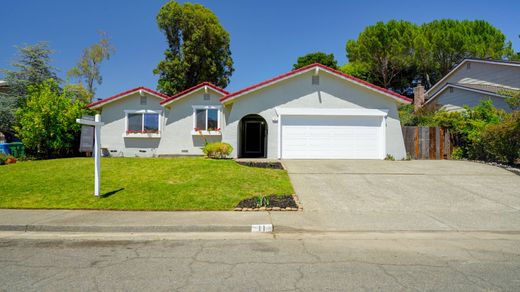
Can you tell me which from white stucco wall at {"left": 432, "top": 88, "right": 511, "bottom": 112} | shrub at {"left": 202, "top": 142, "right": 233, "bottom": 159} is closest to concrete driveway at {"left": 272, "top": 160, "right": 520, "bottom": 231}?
shrub at {"left": 202, "top": 142, "right": 233, "bottom": 159}

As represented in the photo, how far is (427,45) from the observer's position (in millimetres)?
29922

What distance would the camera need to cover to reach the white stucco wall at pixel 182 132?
57.8 feet

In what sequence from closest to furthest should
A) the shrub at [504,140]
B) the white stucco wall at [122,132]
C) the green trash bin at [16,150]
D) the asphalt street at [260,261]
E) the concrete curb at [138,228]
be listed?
the asphalt street at [260,261] < the concrete curb at [138,228] < the shrub at [504,140] < the green trash bin at [16,150] < the white stucco wall at [122,132]

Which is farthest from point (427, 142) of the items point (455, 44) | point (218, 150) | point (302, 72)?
point (455, 44)

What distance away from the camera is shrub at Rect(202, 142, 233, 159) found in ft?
47.0

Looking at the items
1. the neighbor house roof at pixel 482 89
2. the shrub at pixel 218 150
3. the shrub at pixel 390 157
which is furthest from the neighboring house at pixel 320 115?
the neighbor house roof at pixel 482 89

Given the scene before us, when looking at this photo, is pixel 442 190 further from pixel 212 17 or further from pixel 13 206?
pixel 212 17

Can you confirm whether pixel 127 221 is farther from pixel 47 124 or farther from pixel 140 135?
pixel 140 135

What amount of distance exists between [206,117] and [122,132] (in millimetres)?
5450

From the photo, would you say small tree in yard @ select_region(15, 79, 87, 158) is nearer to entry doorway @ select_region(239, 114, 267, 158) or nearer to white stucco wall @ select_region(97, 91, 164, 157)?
white stucco wall @ select_region(97, 91, 164, 157)

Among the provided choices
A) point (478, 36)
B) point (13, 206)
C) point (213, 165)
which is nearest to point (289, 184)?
point (213, 165)

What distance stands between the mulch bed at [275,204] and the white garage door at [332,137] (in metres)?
6.65

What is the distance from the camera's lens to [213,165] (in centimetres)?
1162

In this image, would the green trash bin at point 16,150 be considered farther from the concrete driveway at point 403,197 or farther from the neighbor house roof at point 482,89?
the neighbor house roof at point 482,89
